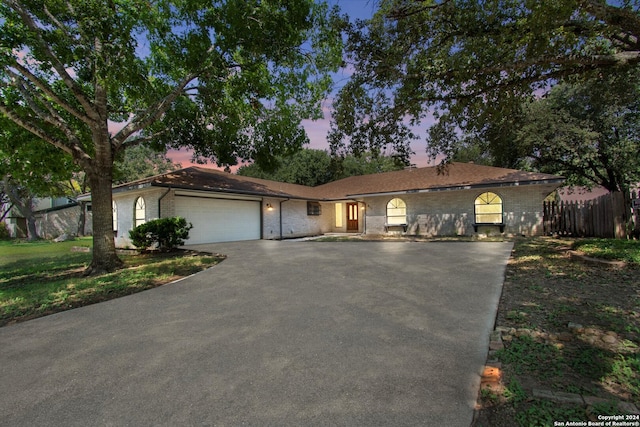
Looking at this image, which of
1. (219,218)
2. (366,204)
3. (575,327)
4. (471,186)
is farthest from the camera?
(366,204)

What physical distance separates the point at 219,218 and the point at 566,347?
13.6 m

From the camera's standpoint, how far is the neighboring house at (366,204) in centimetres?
1326

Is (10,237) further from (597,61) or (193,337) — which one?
(597,61)

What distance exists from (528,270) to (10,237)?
3724 cm

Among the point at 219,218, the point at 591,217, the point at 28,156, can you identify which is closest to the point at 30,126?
the point at 28,156

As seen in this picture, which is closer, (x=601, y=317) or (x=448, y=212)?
(x=601, y=317)

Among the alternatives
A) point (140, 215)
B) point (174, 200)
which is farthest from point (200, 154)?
point (140, 215)

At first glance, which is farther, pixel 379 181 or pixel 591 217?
pixel 379 181

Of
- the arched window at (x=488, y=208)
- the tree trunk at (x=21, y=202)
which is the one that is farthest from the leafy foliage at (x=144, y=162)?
the arched window at (x=488, y=208)

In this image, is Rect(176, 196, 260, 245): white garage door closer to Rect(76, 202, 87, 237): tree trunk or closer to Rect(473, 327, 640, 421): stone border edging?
Rect(473, 327, 640, 421): stone border edging

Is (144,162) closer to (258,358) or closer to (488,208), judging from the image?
→ (488,208)

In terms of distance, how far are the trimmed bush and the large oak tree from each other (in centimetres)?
274

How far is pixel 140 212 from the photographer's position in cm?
1355

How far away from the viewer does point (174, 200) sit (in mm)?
12594
